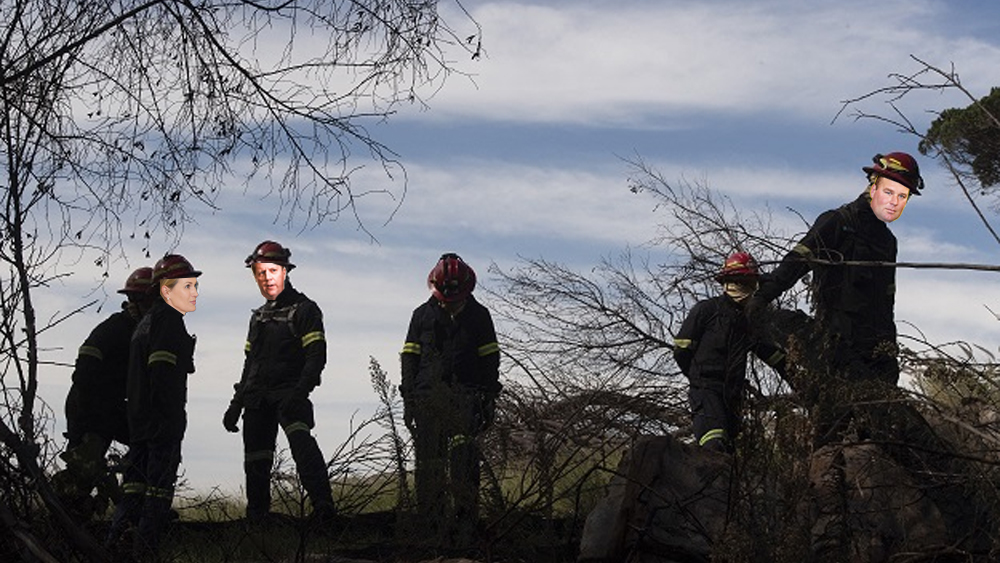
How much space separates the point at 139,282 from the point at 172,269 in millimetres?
696

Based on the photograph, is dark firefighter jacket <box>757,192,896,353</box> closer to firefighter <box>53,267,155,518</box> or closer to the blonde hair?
the blonde hair

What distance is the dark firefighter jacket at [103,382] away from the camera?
989 centimetres

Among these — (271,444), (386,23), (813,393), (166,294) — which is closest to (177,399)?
(166,294)

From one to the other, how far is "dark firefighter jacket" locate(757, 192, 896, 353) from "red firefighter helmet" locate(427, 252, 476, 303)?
2151mm

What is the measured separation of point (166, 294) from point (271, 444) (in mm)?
1676

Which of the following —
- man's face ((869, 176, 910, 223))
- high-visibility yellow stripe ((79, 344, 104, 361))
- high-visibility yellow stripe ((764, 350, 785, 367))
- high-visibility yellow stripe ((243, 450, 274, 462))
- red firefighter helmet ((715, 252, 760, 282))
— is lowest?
high-visibility yellow stripe ((243, 450, 274, 462))

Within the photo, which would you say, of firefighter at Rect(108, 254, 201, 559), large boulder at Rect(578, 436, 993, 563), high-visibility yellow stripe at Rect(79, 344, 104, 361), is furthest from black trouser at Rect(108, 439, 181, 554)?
large boulder at Rect(578, 436, 993, 563)

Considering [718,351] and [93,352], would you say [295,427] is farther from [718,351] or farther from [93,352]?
[718,351]

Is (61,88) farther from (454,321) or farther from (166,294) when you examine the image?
(454,321)

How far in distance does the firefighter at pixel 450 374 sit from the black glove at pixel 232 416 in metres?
1.41

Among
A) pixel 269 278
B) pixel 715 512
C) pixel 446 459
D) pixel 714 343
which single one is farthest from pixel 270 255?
pixel 715 512

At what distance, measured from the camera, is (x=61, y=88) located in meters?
7.35

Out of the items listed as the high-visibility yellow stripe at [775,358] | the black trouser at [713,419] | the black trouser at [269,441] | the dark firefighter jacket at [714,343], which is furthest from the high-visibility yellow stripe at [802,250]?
the black trouser at [269,441]

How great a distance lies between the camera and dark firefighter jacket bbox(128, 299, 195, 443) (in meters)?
9.12
